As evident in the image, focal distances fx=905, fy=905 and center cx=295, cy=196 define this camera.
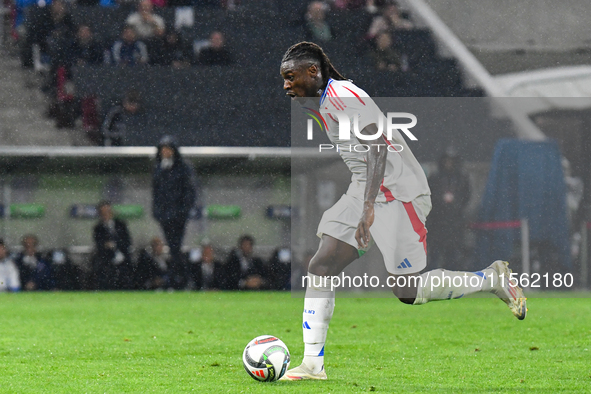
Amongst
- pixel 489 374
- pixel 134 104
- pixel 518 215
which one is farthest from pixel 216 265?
pixel 489 374

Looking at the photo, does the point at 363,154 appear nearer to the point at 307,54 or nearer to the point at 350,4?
the point at 307,54

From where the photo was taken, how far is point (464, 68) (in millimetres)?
12516

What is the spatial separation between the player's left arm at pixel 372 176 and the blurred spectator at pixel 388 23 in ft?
28.4

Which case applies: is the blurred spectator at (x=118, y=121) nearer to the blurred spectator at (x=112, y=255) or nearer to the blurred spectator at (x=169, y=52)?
the blurred spectator at (x=169, y=52)

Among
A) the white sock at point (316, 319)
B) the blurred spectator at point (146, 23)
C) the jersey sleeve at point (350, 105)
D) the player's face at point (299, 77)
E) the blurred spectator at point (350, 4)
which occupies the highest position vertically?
the blurred spectator at point (350, 4)

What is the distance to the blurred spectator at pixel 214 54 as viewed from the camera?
40.8 feet

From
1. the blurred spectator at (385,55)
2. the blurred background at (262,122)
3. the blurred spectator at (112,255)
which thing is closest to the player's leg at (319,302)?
the blurred background at (262,122)

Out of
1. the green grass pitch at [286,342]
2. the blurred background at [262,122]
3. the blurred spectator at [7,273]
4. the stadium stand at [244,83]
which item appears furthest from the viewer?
the stadium stand at [244,83]

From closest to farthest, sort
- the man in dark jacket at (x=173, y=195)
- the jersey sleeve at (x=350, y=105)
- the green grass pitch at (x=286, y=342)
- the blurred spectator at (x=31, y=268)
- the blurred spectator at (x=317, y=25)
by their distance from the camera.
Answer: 1. the green grass pitch at (x=286, y=342)
2. the jersey sleeve at (x=350, y=105)
3. the blurred spectator at (x=31, y=268)
4. the man in dark jacket at (x=173, y=195)
5. the blurred spectator at (x=317, y=25)

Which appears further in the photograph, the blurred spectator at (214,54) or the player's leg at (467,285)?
the blurred spectator at (214,54)

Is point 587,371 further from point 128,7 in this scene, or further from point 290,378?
point 128,7

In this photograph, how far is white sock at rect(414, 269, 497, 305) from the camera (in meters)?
4.29

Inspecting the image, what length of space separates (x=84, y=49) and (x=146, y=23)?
0.94 meters

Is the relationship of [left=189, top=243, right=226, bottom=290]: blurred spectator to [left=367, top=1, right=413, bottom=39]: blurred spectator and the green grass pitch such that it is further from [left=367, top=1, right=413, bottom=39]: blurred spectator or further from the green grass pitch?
[left=367, top=1, right=413, bottom=39]: blurred spectator
